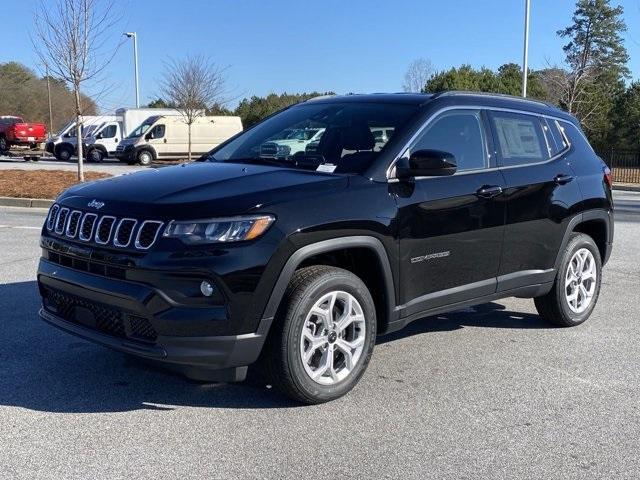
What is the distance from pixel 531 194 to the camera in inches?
207

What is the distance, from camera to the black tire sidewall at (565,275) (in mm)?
5684

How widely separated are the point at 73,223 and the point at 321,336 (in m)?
1.55

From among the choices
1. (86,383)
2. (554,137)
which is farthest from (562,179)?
(86,383)

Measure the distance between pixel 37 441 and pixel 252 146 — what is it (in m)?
2.47

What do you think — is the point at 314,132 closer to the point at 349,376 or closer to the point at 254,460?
the point at 349,376

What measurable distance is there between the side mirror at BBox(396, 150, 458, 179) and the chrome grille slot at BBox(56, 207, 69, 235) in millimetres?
1983

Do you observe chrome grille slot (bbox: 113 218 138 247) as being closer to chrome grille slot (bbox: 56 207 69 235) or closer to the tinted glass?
chrome grille slot (bbox: 56 207 69 235)

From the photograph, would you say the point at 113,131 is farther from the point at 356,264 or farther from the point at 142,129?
the point at 356,264

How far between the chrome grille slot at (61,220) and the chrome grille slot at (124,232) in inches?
21.8

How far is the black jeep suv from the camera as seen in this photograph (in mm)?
3648

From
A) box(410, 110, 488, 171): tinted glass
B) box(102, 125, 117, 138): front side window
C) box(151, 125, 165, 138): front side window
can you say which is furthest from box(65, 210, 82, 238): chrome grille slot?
box(102, 125, 117, 138): front side window

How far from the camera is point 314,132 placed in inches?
198

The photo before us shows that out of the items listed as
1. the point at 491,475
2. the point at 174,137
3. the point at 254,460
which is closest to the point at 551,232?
the point at 491,475

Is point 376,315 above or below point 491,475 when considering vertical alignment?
above
